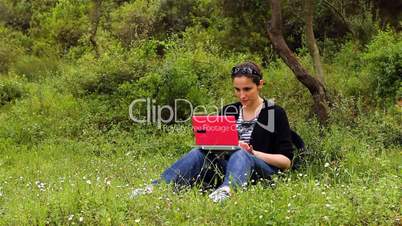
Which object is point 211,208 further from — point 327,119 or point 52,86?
point 52,86

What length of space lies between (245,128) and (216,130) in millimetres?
685

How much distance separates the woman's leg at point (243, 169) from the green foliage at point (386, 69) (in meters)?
5.37

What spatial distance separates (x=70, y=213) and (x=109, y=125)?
5.89 meters

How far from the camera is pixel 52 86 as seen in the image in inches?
495

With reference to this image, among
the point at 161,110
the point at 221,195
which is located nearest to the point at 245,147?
the point at 221,195

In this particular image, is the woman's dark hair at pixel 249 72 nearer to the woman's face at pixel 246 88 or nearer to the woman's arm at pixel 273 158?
the woman's face at pixel 246 88

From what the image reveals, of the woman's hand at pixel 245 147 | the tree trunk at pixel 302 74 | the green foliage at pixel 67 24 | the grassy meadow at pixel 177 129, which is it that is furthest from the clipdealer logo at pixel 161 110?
the green foliage at pixel 67 24

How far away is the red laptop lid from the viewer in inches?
187

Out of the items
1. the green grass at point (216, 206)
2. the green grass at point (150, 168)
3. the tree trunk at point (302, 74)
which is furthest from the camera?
the tree trunk at point (302, 74)

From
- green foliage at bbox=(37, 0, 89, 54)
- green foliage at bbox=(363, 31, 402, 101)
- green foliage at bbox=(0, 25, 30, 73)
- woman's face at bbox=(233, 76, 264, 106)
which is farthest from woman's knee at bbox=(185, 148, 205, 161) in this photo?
A: green foliage at bbox=(37, 0, 89, 54)

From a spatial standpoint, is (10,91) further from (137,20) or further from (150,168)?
(137,20)

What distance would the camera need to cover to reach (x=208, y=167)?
5.01 meters

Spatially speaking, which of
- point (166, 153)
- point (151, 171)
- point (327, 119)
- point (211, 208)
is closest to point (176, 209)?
point (211, 208)

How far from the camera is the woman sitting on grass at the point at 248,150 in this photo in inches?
191
